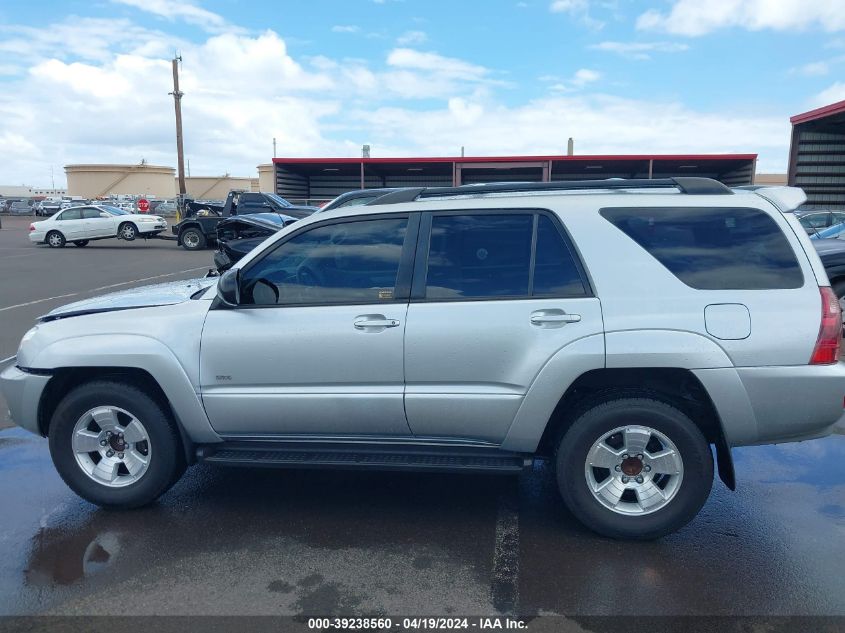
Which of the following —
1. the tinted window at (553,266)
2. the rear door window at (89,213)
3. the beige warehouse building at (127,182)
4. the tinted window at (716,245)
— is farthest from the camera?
the beige warehouse building at (127,182)

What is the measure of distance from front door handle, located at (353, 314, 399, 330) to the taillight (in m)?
2.12

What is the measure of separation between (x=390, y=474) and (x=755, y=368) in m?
2.39

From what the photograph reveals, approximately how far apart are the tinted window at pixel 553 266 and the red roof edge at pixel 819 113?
18626mm

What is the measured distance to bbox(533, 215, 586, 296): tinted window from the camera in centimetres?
372

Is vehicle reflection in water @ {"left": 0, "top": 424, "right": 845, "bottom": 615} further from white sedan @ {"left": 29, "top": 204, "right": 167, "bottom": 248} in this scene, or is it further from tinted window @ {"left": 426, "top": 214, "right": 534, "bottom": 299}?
white sedan @ {"left": 29, "top": 204, "right": 167, "bottom": 248}

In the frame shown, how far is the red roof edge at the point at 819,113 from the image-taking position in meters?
18.8

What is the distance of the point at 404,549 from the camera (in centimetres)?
372

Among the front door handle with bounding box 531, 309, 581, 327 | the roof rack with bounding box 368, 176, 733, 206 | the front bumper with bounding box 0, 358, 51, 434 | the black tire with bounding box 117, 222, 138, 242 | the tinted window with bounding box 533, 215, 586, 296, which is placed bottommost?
the black tire with bounding box 117, 222, 138, 242

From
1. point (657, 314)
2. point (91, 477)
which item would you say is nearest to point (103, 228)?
point (91, 477)

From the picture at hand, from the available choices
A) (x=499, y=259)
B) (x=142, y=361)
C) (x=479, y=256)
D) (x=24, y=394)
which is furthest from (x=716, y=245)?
(x=24, y=394)

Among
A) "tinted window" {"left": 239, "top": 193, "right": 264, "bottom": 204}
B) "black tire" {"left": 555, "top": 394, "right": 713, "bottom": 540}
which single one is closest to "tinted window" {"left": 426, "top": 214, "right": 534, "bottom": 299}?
"black tire" {"left": 555, "top": 394, "right": 713, "bottom": 540}

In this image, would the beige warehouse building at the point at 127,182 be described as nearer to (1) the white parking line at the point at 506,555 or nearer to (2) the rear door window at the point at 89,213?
(2) the rear door window at the point at 89,213

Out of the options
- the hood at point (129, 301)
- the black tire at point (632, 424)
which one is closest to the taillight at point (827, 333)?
the black tire at point (632, 424)

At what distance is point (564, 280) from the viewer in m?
3.74
